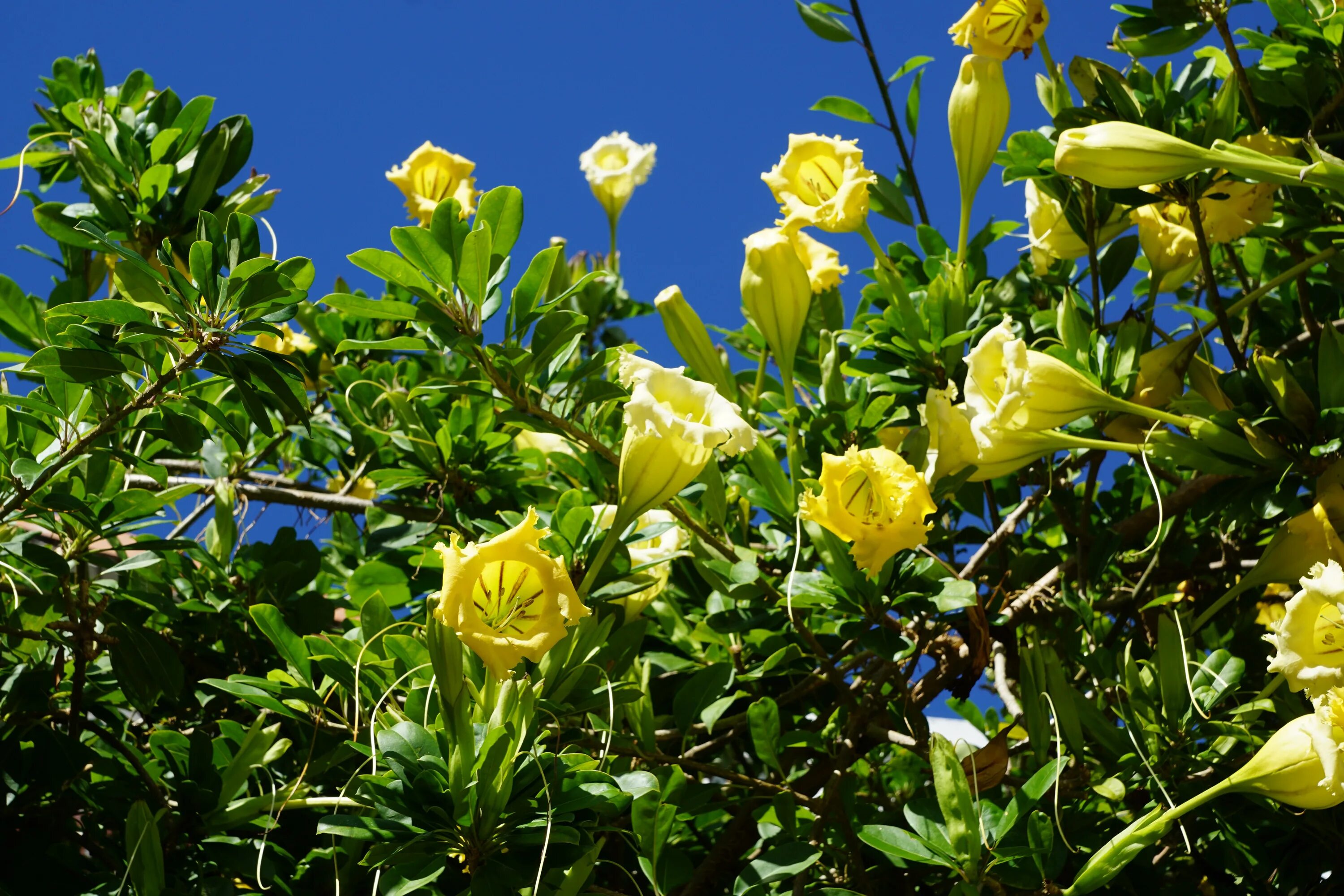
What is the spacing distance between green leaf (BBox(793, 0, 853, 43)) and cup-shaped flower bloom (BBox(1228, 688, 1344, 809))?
166 centimetres

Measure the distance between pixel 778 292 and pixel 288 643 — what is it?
97cm

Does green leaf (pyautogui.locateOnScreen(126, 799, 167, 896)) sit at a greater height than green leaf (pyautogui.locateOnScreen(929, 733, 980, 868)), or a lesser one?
greater

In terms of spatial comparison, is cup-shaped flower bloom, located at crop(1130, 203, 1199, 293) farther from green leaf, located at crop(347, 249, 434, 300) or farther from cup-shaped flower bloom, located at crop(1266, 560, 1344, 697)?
green leaf, located at crop(347, 249, 434, 300)

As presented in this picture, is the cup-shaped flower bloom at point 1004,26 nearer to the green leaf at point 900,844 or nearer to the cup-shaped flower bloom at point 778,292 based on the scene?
the cup-shaped flower bloom at point 778,292

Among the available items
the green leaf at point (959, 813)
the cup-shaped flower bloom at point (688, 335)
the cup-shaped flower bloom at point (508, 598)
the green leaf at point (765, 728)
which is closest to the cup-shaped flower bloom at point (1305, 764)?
the green leaf at point (959, 813)

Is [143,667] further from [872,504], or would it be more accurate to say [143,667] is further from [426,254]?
[872,504]

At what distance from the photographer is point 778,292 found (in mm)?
1894

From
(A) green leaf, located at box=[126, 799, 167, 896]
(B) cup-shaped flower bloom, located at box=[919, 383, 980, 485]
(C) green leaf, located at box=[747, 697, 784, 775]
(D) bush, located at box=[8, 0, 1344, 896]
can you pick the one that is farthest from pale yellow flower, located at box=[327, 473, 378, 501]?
(B) cup-shaped flower bloom, located at box=[919, 383, 980, 485]

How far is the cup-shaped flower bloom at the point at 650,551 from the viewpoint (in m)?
1.73

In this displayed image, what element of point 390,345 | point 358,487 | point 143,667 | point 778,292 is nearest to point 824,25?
point 778,292

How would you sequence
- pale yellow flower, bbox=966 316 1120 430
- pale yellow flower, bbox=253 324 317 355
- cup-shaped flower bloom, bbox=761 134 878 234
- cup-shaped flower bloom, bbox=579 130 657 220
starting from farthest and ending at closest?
cup-shaped flower bloom, bbox=579 130 657 220, pale yellow flower, bbox=253 324 317 355, cup-shaped flower bloom, bbox=761 134 878 234, pale yellow flower, bbox=966 316 1120 430

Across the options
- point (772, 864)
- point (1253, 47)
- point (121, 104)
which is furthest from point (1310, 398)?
point (121, 104)

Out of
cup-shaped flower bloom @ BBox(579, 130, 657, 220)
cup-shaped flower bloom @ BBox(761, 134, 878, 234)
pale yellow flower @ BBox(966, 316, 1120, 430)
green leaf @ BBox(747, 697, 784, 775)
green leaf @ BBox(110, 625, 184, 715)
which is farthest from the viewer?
cup-shaped flower bloom @ BBox(579, 130, 657, 220)

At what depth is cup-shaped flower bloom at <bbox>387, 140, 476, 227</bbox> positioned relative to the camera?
8.52ft
